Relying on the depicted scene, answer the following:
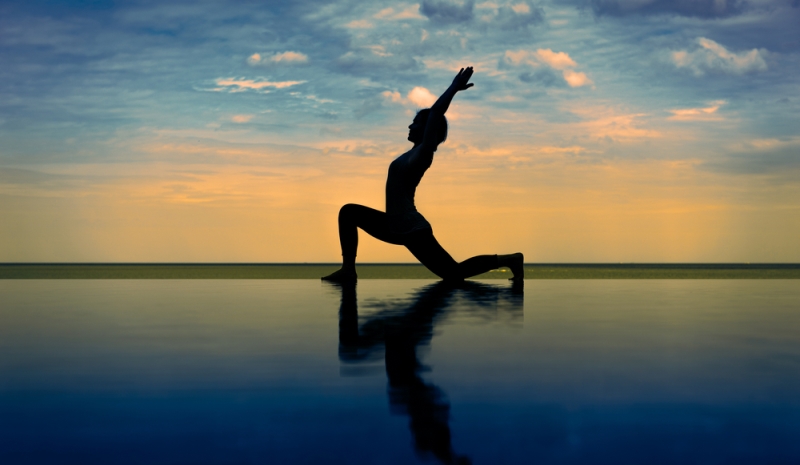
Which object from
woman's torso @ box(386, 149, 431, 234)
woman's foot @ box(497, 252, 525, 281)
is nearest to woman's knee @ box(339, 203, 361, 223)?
woman's torso @ box(386, 149, 431, 234)

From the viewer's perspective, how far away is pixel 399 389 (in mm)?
2859

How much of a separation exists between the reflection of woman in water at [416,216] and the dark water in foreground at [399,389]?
416 cm

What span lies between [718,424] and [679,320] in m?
3.65

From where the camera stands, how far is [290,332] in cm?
483

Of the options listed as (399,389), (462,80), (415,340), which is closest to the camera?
(399,389)

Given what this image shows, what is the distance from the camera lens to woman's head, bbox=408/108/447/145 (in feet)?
32.8

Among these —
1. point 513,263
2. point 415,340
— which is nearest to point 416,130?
point 513,263

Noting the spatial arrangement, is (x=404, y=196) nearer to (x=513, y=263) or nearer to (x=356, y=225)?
(x=356, y=225)

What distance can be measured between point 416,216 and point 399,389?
7.10 m

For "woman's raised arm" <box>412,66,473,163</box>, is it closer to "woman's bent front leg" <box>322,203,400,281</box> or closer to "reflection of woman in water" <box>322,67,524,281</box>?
"reflection of woman in water" <box>322,67,524,281</box>

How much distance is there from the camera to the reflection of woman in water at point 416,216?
979 cm

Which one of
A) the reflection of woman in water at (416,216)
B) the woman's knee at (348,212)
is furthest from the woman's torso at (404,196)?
the woman's knee at (348,212)

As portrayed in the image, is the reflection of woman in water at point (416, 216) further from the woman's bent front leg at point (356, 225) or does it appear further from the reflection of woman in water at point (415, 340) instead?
the reflection of woman in water at point (415, 340)

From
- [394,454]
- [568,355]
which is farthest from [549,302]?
[394,454]
